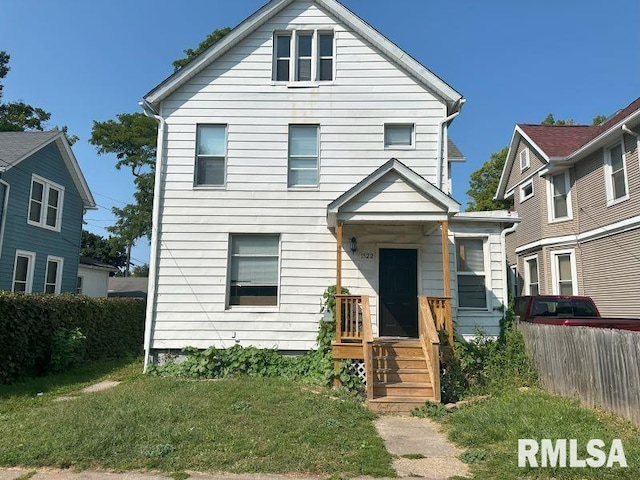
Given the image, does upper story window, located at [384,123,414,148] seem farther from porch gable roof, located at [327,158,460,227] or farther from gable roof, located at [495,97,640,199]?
gable roof, located at [495,97,640,199]

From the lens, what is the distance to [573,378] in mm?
6992

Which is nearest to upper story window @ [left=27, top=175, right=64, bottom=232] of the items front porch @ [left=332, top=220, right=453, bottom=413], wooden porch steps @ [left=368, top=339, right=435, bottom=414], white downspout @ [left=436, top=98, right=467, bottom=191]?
front porch @ [left=332, top=220, right=453, bottom=413]

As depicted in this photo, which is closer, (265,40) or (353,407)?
(353,407)

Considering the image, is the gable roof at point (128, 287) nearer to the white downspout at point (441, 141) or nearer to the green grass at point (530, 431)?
the white downspout at point (441, 141)

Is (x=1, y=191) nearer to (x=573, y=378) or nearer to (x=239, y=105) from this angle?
(x=239, y=105)

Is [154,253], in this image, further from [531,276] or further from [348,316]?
[531,276]

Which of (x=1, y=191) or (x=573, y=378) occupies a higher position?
(x=1, y=191)

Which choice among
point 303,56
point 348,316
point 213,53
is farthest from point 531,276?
point 213,53

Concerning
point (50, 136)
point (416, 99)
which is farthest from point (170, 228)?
point (50, 136)

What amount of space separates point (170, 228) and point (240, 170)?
2097 mm

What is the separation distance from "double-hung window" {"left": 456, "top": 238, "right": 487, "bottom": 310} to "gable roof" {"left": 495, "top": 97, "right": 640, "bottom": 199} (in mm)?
5826

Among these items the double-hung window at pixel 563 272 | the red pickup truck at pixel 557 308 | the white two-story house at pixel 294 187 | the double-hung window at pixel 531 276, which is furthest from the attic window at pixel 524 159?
the white two-story house at pixel 294 187

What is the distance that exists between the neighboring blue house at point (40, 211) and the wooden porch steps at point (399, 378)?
12822 mm

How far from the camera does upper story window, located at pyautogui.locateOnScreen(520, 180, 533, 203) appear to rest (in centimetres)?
1708
